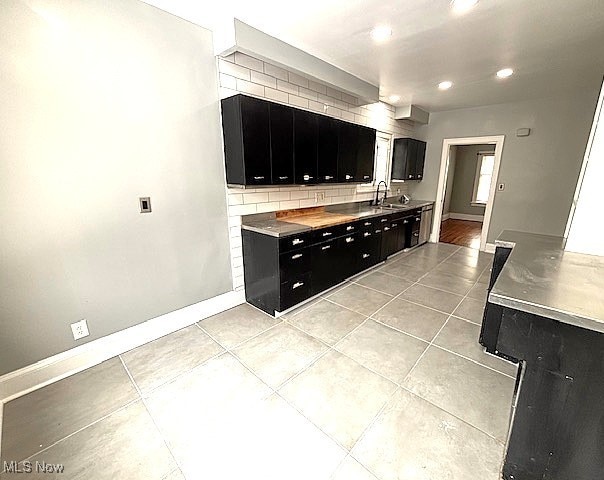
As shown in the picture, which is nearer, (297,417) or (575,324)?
(575,324)

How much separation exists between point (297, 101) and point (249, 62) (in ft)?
2.25

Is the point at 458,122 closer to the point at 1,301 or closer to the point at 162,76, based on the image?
the point at 162,76

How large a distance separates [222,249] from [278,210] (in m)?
0.84

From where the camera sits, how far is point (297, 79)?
2.98 m

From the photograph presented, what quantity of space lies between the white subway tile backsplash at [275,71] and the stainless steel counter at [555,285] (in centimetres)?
276

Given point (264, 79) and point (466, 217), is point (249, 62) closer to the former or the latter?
point (264, 79)

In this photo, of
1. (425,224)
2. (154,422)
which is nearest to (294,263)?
(154,422)

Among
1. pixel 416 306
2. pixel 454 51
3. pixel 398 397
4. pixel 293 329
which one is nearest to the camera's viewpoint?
pixel 398 397

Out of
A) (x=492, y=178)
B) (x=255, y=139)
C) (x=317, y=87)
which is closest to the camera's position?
(x=255, y=139)

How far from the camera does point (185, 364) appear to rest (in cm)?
200

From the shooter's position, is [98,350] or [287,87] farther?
[287,87]

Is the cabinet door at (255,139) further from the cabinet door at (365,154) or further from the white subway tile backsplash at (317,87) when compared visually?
the cabinet door at (365,154)

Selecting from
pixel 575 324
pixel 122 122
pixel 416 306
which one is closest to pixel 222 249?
pixel 122 122

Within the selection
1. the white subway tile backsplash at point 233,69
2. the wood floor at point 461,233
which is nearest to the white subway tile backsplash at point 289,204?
the white subway tile backsplash at point 233,69
